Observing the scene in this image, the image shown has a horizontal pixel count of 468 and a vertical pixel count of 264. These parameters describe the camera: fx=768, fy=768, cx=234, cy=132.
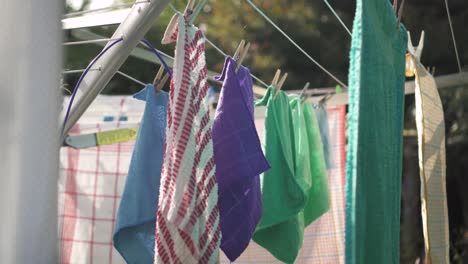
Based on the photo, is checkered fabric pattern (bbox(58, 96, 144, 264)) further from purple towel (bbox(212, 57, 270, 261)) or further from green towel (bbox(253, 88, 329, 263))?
purple towel (bbox(212, 57, 270, 261))

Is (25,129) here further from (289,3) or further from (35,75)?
(289,3)

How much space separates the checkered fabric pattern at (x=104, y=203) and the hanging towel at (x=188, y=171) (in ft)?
4.67

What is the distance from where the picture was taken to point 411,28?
6.04m

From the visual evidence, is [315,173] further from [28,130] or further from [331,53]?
[331,53]

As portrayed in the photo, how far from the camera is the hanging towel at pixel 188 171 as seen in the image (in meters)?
1.45

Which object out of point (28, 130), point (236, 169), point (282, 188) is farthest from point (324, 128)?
point (28, 130)

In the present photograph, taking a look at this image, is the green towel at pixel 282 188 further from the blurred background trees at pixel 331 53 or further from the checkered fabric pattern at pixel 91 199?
the blurred background trees at pixel 331 53

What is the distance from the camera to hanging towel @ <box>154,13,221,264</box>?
4.75ft

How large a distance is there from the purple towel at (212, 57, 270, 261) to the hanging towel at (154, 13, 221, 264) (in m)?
0.19

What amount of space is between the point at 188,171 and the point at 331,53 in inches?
218

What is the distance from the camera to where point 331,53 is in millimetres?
6852

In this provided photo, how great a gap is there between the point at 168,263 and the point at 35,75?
106 centimetres

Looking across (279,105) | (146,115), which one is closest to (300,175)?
(279,105)

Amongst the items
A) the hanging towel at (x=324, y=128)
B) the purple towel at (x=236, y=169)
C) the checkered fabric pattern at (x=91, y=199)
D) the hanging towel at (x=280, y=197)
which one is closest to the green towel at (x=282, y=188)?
the hanging towel at (x=280, y=197)
